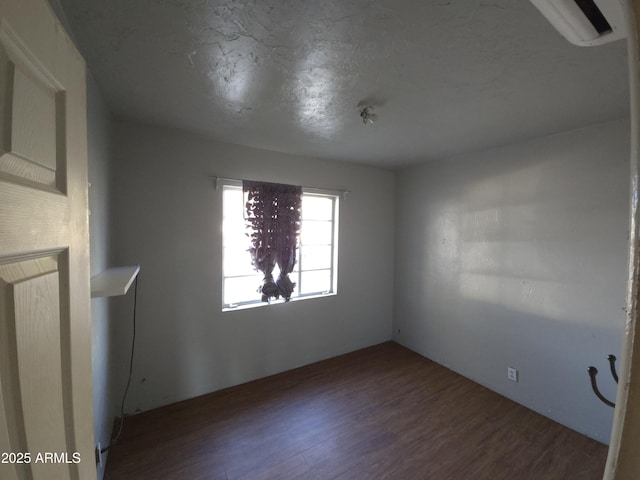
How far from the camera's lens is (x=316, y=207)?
2.82m

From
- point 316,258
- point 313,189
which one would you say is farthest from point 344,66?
point 316,258

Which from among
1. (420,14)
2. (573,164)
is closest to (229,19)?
(420,14)

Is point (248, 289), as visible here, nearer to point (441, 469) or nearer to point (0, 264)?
point (441, 469)

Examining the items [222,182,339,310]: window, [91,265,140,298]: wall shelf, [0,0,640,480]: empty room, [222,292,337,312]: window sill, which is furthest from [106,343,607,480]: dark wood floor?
[91,265,140,298]: wall shelf

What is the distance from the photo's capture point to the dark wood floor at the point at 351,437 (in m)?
1.53

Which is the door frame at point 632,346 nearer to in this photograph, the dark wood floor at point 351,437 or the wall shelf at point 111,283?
the wall shelf at point 111,283

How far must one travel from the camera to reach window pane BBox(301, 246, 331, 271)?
2791mm

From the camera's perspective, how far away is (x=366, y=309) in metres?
3.12

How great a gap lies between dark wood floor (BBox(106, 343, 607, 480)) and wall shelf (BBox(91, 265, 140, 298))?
1.18m

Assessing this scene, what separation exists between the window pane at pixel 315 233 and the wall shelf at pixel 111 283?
1.59 metres

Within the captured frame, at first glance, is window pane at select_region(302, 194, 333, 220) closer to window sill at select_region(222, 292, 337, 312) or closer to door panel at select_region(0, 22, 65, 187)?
window sill at select_region(222, 292, 337, 312)

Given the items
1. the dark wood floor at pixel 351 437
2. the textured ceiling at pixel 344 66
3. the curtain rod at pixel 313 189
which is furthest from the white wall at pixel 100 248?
the curtain rod at pixel 313 189

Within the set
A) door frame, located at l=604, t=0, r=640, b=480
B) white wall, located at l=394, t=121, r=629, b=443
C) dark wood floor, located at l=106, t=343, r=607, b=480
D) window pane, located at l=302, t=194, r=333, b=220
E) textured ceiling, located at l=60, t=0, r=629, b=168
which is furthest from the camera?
window pane, located at l=302, t=194, r=333, b=220

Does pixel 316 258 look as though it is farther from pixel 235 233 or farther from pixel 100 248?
pixel 100 248
